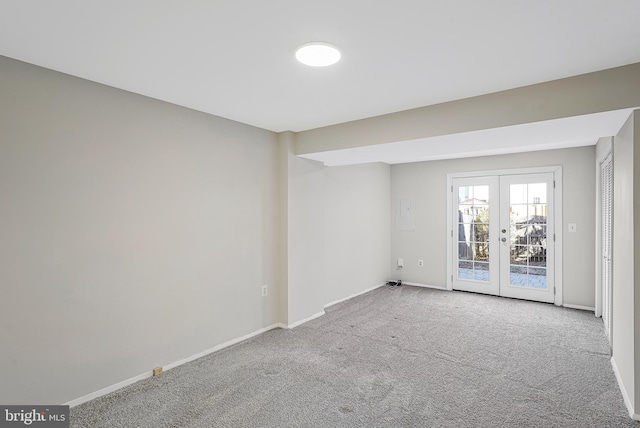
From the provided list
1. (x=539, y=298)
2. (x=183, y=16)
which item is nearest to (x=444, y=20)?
(x=183, y=16)

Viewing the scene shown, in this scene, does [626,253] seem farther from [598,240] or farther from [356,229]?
[356,229]

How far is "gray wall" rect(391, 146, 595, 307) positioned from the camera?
15.5ft

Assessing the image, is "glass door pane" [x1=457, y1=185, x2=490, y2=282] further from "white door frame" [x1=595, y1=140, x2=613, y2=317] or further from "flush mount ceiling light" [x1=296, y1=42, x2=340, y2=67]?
"flush mount ceiling light" [x1=296, y1=42, x2=340, y2=67]

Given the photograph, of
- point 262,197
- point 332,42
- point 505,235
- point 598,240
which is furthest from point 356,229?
point 332,42

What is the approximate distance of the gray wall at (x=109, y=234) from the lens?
2.24 meters

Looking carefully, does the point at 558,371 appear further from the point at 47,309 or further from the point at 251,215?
the point at 47,309

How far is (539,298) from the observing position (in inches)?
201

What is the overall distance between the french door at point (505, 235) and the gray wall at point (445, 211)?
192 millimetres

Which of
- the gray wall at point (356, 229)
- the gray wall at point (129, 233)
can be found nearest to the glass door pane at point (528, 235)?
the gray wall at point (356, 229)

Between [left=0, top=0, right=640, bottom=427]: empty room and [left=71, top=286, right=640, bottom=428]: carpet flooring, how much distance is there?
0.02 meters

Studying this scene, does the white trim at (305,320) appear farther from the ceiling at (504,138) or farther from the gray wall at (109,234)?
the ceiling at (504,138)

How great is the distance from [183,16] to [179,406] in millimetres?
2478

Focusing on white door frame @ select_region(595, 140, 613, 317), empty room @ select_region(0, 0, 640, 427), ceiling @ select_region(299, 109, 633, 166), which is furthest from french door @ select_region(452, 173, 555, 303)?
ceiling @ select_region(299, 109, 633, 166)

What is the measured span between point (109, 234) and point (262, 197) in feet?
5.39
